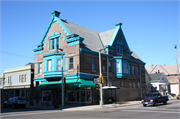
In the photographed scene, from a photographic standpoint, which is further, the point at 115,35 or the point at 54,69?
the point at 115,35

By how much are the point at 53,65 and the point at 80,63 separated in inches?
184

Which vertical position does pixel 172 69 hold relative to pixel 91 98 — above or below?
above

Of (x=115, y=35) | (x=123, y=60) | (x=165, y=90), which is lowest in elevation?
(x=165, y=90)

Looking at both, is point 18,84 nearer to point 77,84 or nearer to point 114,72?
point 77,84

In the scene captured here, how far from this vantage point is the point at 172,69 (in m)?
73.2

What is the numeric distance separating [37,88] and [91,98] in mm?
11230

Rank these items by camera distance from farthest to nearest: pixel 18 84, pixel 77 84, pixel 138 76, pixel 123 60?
1. pixel 138 76
2. pixel 18 84
3. pixel 123 60
4. pixel 77 84

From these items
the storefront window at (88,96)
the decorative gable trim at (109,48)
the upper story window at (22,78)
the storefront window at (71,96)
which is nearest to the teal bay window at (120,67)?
the decorative gable trim at (109,48)

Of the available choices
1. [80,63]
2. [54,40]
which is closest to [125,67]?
[80,63]

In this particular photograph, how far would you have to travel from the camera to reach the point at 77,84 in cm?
2884

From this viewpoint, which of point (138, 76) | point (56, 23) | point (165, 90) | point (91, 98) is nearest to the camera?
point (91, 98)

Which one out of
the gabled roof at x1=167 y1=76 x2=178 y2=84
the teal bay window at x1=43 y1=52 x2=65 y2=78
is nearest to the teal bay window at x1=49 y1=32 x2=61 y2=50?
the teal bay window at x1=43 y1=52 x2=65 y2=78

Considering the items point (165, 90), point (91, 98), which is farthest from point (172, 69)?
point (91, 98)

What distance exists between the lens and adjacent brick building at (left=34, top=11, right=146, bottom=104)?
100.0 ft
